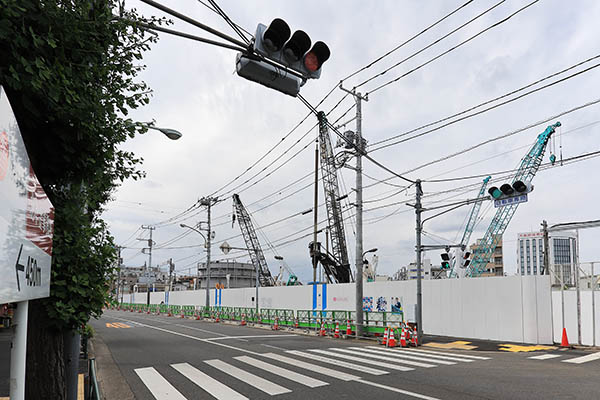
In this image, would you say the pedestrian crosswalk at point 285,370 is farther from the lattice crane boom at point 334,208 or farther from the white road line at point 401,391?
the lattice crane boom at point 334,208

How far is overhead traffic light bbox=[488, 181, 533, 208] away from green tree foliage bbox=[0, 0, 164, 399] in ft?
42.7

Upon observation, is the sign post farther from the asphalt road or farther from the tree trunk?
the asphalt road

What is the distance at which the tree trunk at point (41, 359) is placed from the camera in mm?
4938

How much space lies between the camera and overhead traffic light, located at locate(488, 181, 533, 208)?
1480 cm

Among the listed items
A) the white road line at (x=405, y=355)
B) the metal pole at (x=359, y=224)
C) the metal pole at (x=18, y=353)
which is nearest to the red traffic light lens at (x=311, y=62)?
the metal pole at (x=18, y=353)

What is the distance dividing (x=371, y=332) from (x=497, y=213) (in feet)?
237

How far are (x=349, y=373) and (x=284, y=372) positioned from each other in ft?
6.09

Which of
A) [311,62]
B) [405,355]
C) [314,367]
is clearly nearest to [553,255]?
[405,355]

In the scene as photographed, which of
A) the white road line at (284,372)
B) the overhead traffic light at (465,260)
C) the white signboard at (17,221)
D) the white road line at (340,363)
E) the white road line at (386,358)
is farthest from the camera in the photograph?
the overhead traffic light at (465,260)

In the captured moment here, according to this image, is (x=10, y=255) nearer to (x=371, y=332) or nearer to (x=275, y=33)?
(x=275, y=33)

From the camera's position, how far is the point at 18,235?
8.73ft

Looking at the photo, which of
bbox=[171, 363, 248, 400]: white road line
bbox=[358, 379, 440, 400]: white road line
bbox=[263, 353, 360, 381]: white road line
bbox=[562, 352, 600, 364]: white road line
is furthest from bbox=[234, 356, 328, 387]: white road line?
bbox=[562, 352, 600, 364]: white road line

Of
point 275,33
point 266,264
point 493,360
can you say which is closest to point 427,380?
point 493,360

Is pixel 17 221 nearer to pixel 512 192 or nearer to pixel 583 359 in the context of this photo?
pixel 512 192
